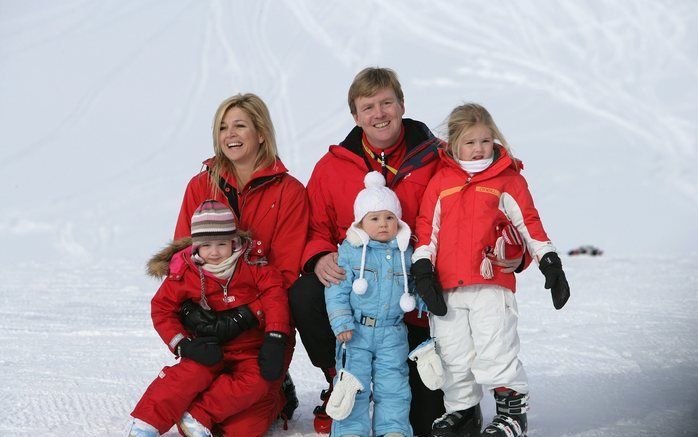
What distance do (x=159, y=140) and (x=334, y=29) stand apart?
15.7 feet

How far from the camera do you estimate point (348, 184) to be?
3547mm

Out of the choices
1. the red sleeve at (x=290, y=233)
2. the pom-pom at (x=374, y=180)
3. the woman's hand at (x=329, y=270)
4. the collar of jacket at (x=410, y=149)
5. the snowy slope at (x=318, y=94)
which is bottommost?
the woman's hand at (x=329, y=270)

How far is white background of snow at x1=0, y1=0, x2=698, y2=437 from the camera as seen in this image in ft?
13.3

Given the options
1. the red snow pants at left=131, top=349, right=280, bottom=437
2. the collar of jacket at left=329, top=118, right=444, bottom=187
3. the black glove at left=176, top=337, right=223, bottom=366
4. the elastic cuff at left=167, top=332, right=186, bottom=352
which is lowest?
the red snow pants at left=131, top=349, right=280, bottom=437

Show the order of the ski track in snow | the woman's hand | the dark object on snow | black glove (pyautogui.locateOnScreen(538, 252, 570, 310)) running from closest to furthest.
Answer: black glove (pyautogui.locateOnScreen(538, 252, 570, 310))
the woman's hand
the ski track in snow
the dark object on snow

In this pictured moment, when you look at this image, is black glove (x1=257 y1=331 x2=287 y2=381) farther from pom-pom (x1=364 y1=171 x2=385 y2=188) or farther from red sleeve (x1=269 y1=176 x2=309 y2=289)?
pom-pom (x1=364 y1=171 x2=385 y2=188)

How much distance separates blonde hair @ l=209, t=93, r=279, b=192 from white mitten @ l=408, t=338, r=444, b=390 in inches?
41.0

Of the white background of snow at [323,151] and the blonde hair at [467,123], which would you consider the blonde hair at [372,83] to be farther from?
the white background of snow at [323,151]

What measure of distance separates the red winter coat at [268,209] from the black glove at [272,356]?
41cm

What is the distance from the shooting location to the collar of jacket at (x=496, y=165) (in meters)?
3.23

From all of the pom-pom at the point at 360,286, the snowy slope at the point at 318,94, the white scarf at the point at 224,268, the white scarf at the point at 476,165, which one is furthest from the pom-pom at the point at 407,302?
the snowy slope at the point at 318,94

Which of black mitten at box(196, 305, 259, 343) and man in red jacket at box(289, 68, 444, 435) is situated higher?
man in red jacket at box(289, 68, 444, 435)

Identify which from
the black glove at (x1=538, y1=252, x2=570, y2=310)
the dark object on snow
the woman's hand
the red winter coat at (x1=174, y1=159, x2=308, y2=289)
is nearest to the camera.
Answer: the black glove at (x1=538, y1=252, x2=570, y2=310)

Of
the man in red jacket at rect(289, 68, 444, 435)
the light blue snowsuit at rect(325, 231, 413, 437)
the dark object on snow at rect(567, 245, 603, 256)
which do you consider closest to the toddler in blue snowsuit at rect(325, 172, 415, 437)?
the light blue snowsuit at rect(325, 231, 413, 437)
